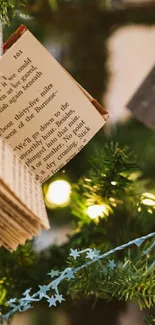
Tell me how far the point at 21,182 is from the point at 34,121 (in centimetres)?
5

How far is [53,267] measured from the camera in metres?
0.65

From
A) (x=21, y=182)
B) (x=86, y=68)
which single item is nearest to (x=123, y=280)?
(x=21, y=182)

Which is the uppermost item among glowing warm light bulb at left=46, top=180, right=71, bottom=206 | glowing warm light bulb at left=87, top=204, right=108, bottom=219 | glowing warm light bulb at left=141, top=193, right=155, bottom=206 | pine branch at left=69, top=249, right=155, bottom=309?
glowing warm light bulb at left=46, top=180, right=71, bottom=206

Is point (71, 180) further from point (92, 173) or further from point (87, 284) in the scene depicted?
point (87, 284)

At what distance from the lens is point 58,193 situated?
2.26ft

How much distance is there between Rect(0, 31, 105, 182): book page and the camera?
15.7 inches

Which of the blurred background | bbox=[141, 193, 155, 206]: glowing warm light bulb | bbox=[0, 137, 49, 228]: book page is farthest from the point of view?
the blurred background

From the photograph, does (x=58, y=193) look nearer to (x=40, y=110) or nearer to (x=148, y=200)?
(x=148, y=200)

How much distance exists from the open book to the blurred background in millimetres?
249

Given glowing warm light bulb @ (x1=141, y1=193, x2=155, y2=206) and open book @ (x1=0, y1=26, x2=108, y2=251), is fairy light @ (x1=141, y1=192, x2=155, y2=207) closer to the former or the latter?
glowing warm light bulb @ (x1=141, y1=193, x2=155, y2=206)

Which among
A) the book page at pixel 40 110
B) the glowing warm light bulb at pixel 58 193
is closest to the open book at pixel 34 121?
the book page at pixel 40 110

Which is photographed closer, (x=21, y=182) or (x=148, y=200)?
(x=21, y=182)

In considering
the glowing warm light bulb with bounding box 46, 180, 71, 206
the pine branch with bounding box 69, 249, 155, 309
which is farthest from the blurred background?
the pine branch with bounding box 69, 249, 155, 309

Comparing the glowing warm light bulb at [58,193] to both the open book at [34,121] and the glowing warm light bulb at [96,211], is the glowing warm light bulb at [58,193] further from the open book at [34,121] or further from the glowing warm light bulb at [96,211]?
the open book at [34,121]
